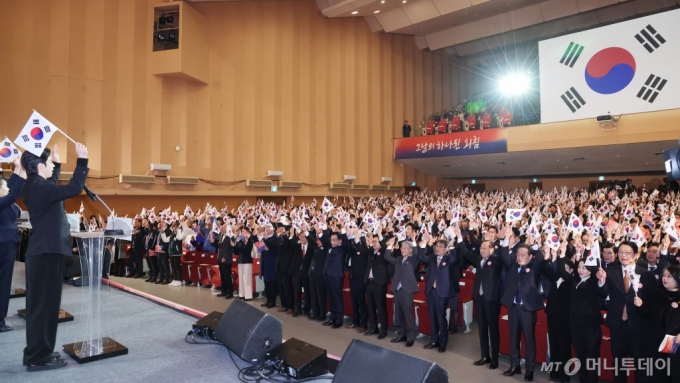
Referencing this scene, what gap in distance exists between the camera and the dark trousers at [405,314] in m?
6.59

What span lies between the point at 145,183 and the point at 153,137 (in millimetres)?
1667

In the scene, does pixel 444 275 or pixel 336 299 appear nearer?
pixel 444 275

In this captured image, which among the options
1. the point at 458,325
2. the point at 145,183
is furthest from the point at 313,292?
the point at 145,183

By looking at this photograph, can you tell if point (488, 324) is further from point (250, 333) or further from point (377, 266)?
point (250, 333)

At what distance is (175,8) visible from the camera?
52.5ft

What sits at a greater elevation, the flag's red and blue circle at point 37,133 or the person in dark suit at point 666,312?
the flag's red and blue circle at point 37,133

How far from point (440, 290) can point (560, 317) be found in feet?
5.14

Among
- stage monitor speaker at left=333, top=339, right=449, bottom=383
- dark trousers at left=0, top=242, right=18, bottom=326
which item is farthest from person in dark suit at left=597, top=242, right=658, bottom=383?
dark trousers at left=0, top=242, right=18, bottom=326

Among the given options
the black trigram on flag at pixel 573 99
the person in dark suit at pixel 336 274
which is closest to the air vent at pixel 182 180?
the person in dark suit at pixel 336 274

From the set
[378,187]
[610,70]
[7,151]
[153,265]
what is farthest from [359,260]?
[378,187]

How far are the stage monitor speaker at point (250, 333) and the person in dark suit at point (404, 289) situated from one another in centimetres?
313

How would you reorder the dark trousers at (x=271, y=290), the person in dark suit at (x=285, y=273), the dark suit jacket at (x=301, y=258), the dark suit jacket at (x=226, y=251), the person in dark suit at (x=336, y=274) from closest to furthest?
1. the person in dark suit at (x=336, y=274)
2. the dark suit jacket at (x=301, y=258)
3. the person in dark suit at (x=285, y=273)
4. the dark trousers at (x=271, y=290)
5. the dark suit jacket at (x=226, y=251)

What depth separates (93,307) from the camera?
394 centimetres

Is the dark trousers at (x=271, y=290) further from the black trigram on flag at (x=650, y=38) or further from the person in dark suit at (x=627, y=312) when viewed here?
the black trigram on flag at (x=650, y=38)
